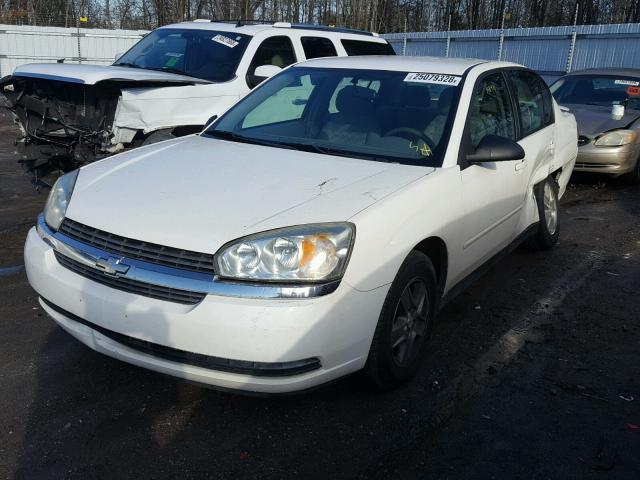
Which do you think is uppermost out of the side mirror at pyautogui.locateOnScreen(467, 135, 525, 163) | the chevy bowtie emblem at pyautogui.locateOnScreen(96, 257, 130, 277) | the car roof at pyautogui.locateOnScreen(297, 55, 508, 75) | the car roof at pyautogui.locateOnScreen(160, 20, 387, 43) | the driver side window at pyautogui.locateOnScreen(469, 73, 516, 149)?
the car roof at pyautogui.locateOnScreen(160, 20, 387, 43)

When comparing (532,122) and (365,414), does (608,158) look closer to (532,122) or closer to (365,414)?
(532,122)

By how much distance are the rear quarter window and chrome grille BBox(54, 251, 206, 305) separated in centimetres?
631

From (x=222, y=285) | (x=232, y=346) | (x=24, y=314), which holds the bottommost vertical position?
(x=24, y=314)

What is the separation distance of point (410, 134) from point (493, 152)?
1.65 ft

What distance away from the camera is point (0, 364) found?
11.7 ft

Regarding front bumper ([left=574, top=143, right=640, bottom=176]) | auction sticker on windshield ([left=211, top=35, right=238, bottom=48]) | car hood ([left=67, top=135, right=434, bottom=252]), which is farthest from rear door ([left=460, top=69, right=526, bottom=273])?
front bumper ([left=574, top=143, right=640, bottom=176])

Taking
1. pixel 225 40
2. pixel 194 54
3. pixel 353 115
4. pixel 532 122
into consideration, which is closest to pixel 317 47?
pixel 225 40

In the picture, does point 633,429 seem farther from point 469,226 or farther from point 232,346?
point 232,346

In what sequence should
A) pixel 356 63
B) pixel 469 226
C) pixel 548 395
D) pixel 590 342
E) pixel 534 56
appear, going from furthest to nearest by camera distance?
pixel 534 56 → pixel 356 63 → pixel 590 342 → pixel 469 226 → pixel 548 395

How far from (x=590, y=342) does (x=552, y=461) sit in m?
1.45

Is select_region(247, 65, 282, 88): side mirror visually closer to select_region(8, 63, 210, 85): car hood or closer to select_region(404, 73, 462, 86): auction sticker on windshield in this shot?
select_region(8, 63, 210, 85): car hood

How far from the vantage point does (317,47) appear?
27.1 feet

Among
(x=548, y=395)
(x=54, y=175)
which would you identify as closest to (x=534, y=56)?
(x=54, y=175)

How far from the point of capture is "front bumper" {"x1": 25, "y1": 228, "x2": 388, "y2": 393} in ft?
8.66
